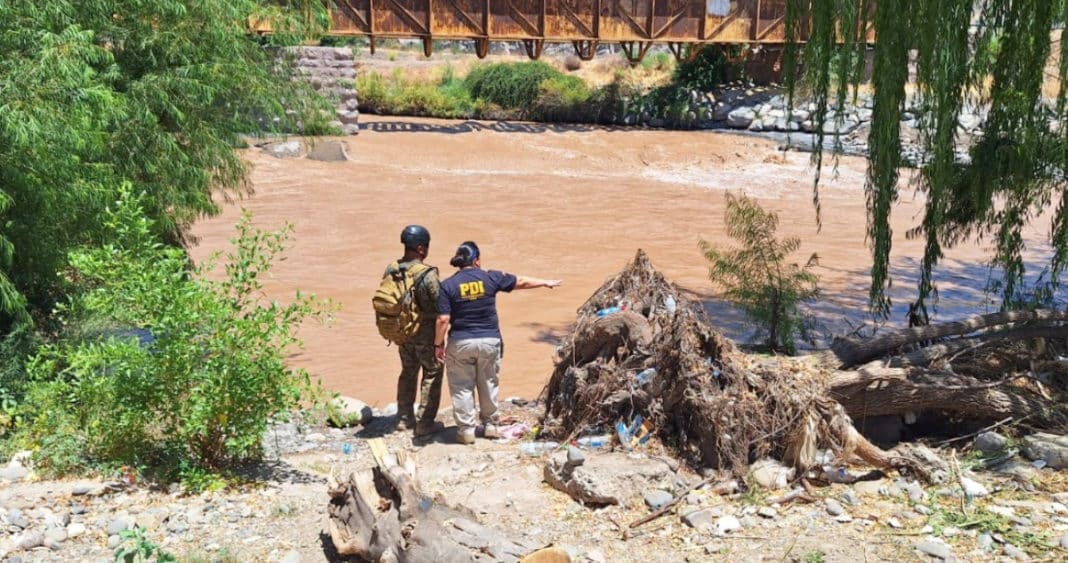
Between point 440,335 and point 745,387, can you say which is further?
point 440,335

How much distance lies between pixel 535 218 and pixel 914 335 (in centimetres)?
1165

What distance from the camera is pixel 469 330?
24.6 ft

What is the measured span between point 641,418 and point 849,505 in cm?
152

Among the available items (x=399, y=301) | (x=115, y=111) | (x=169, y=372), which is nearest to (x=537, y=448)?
(x=399, y=301)

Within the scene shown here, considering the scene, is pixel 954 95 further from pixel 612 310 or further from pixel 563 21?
pixel 563 21

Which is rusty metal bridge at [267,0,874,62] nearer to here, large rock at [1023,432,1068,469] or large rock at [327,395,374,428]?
large rock at [327,395,374,428]

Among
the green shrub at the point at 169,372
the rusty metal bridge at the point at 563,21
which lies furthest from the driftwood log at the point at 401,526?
the rusty metal bridge at the point at 563,21

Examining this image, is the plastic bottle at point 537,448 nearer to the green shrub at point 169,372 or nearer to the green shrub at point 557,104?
the green shrub at point 169,372

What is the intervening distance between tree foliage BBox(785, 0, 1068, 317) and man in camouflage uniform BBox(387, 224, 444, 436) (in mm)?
3574

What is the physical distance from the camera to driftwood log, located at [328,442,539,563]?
527 centimetres

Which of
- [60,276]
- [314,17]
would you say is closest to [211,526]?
[60,276]

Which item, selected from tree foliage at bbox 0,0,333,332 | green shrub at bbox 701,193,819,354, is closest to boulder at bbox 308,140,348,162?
tree foliage at bbox 0,0,333,332

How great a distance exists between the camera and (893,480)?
265 inches

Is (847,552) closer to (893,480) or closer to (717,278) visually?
(893,480)
